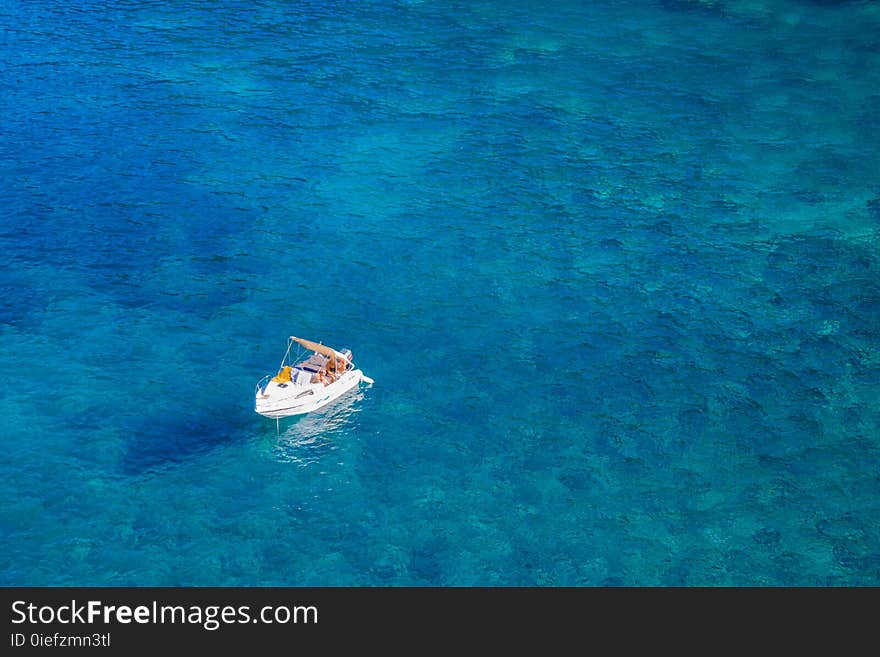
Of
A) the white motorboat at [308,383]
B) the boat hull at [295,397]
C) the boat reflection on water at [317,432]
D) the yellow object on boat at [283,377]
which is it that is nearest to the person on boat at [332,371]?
the white motorboat at [308,383]

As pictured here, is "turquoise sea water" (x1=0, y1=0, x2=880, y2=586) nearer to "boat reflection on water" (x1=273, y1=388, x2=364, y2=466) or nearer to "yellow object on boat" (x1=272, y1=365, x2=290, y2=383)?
"boat reflection on water" (x1=273, y1=388, x2=364, y2=466)

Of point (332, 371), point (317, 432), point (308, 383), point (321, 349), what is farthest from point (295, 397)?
point (321, 349)

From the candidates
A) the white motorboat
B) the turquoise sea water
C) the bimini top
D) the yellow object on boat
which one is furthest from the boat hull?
the bimini top

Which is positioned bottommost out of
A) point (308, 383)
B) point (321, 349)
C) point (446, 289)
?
point (308, 383)

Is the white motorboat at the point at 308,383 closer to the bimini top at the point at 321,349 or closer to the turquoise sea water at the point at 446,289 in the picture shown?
the bimini top at the point at 321,349

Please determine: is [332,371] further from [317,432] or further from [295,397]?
[317,432]
